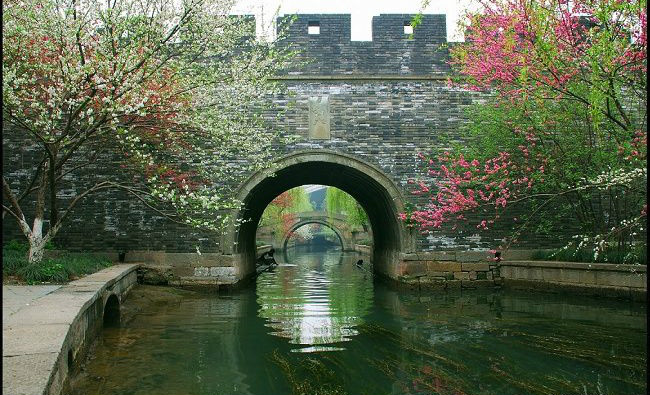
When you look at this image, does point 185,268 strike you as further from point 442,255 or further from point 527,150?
point 527,150

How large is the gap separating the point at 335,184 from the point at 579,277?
7499 millimetres

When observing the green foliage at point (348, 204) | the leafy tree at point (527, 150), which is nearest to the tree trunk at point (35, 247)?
the leafy tree at point (527, 150)

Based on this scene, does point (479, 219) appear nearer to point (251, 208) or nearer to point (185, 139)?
point (251, 208)

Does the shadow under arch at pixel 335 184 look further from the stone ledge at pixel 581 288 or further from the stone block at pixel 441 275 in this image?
the stone ledge at pixel 581 288

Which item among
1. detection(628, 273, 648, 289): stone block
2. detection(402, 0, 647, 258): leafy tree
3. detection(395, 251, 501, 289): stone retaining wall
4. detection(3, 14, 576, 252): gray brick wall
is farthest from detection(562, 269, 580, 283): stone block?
detection(395, 251, 501, 289): stone retaining wall

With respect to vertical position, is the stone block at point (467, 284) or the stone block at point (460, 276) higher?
the stone block at point (460, 276)

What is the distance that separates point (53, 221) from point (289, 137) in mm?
4549

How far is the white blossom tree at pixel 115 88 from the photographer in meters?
6.71

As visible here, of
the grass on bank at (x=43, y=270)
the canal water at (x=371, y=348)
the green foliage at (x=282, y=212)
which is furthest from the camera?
the green foliage at (x=282, y=212)

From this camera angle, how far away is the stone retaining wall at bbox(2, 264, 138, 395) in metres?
2.96

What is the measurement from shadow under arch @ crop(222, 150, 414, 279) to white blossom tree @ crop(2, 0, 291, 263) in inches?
25.7

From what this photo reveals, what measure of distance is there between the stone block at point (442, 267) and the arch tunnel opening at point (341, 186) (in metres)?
0.70

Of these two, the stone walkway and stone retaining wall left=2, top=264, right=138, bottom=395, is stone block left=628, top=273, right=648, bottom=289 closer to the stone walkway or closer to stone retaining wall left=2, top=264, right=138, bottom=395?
stone retaining wall left=2, top=264, right=138, bottom=395

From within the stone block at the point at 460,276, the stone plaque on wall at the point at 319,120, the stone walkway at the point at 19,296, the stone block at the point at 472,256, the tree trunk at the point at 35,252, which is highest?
the stone plaque on wall at the point at 319,120
